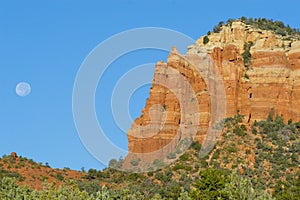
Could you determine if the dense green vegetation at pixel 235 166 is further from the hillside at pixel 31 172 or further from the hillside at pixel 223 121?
the hillside at pixel 31 172

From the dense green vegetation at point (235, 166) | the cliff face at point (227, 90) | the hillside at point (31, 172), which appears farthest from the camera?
the cliff face at point (227, 90)

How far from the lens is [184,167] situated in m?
105

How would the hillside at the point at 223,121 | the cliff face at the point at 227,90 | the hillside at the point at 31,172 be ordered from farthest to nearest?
the cliff face at the point at 227,90, the hillside at the point at 223,121, the hillside at the point at 31,172

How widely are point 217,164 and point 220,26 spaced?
3188cm

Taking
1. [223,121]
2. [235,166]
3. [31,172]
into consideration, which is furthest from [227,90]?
[31,172]

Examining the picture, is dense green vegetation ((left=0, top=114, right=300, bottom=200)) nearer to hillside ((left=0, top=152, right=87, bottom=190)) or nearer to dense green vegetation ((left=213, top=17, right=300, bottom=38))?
hillside ((left=0, top=152, right=87, bottom=190))

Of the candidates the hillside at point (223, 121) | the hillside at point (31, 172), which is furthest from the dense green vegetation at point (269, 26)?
the hillside at point (31, 172)

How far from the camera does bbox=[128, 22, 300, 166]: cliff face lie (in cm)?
11244

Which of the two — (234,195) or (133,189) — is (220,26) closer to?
(133,189)

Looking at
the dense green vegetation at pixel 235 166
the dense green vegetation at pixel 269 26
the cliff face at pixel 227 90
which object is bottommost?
the dense green vegetation at pixel 235 166

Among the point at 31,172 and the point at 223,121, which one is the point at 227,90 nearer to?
the point at 223,121

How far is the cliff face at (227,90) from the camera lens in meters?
112

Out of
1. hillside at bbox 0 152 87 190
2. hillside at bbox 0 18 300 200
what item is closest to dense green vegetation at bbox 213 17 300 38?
hillside at bbox 0 18 300 200

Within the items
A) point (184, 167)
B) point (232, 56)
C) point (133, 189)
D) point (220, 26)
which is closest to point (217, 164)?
point (184, 167)
